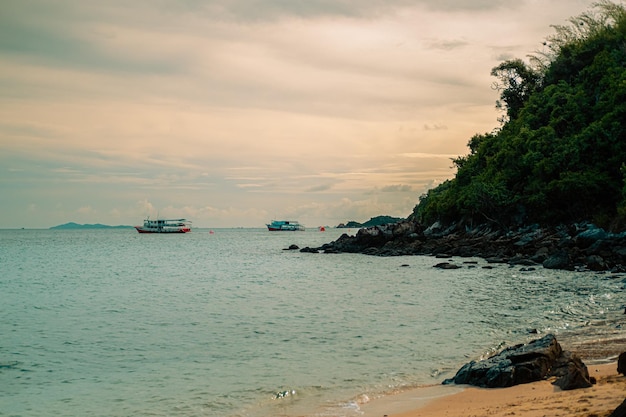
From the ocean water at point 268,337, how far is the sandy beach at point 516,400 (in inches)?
33.2

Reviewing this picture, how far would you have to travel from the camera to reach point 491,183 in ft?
197

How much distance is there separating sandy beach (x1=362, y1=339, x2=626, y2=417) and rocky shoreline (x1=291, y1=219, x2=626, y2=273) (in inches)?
1010

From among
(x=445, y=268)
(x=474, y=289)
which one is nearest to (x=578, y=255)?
(x=445, y=268)

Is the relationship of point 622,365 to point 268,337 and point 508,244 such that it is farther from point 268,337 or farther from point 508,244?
point 508,244

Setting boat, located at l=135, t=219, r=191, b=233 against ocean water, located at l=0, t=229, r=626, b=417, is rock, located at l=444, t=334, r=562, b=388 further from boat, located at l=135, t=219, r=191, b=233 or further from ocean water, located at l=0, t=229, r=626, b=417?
boat, located at l=135, t=219, r=191, b=233

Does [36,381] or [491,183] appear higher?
[491,183]

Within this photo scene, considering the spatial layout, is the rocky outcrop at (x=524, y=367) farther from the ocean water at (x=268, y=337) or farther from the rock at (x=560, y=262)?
the rock at (x=560, y=262)

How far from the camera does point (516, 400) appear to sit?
8250mm

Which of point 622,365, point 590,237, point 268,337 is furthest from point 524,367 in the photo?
point 590,237

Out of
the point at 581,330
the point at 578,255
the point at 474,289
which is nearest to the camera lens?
the point at 581,330

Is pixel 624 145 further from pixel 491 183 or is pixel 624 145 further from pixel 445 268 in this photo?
pixel 445 268

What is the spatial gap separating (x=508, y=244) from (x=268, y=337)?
37772mm

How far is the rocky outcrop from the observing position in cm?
921

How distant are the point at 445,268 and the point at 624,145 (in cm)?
2275
